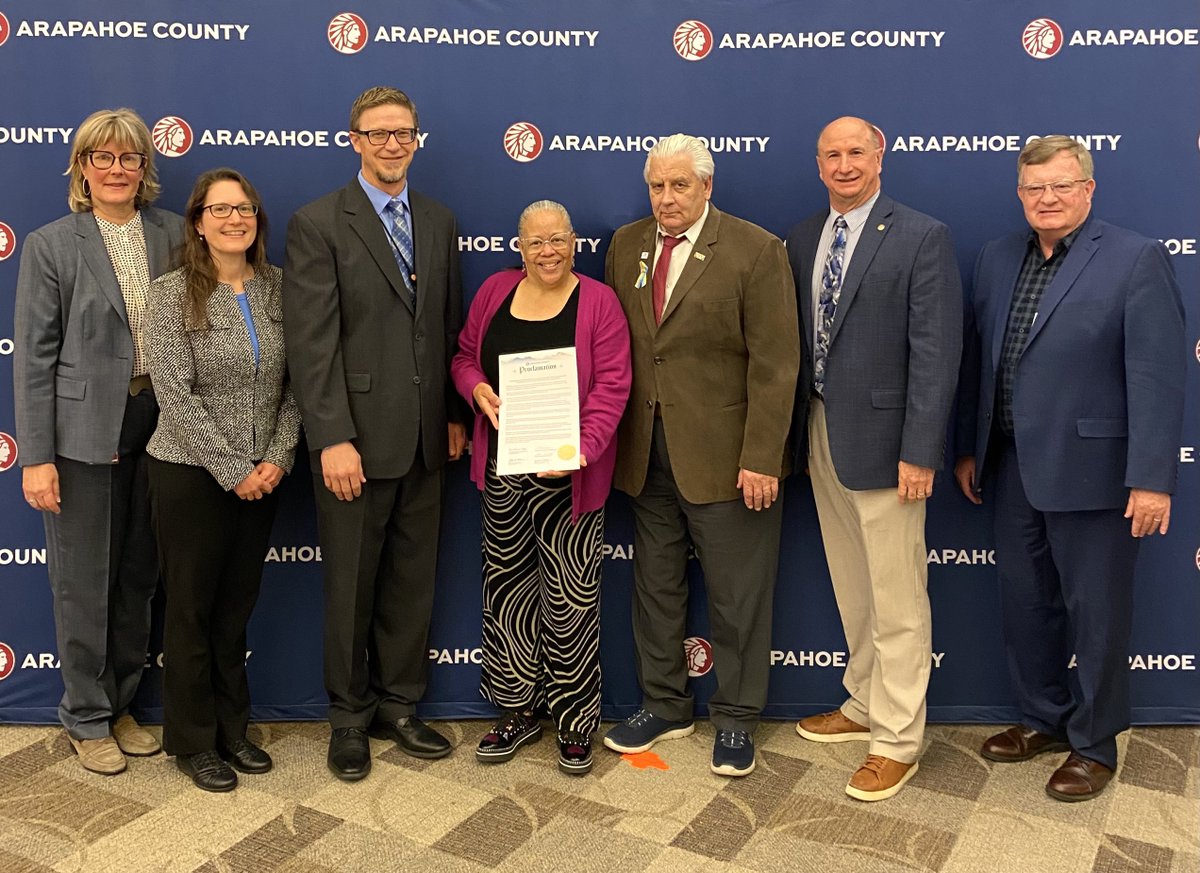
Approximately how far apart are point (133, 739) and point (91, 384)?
3.81 feet

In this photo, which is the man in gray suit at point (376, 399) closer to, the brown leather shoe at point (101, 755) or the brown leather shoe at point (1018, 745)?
the brown leather shoe at point (101, 755)

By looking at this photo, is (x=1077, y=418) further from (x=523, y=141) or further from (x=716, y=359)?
(x=523, y=141)

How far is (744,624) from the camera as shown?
3072mm

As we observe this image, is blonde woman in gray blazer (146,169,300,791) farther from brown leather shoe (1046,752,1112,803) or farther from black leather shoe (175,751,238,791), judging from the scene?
brown leather shoe (1046,752,1112,803)

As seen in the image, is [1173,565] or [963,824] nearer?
[963,824]

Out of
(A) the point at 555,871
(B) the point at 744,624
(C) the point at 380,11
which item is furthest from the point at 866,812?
(C) the point at 380,11

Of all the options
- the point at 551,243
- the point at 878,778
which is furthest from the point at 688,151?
the point at 878,778

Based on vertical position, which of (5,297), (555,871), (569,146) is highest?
(569,146)

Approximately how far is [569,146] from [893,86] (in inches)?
42.8

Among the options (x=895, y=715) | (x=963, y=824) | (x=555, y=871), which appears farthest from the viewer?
(x=895, y=715)

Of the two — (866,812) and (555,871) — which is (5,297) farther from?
(866,812)

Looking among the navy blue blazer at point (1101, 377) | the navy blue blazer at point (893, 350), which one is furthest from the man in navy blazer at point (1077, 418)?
the navy blue blazer at point (893, 350)

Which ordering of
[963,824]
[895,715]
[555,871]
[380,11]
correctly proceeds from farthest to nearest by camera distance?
[380,11]
[895,715]
[963,824]
[555,871]

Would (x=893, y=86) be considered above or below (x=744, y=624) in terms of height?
above
